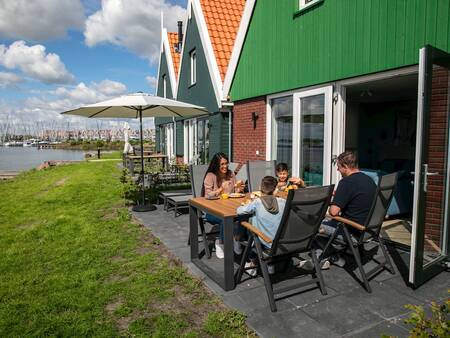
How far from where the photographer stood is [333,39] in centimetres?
583

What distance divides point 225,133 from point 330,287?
6.92 m

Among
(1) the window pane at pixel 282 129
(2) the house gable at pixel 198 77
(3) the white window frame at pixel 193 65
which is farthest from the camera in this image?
(3) the white window frame at pixel 193 65

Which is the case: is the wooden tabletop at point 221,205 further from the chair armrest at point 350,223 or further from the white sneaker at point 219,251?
the chair armrest at point 350,223

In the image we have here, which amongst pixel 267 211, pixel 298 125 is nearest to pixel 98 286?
pixel 267 211

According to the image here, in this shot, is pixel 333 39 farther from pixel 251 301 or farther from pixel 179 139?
pixel 179 139

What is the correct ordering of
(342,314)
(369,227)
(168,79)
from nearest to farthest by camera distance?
(342,314) → (369,227) → (168,79)

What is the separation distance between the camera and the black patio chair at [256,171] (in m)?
6.36

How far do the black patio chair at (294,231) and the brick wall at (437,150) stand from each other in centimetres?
204

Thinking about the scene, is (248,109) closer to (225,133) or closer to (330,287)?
(225,133)

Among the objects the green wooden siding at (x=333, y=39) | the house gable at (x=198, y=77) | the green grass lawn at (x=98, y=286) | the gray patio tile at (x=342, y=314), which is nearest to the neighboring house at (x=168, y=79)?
the house gable at (x=198, y=77)

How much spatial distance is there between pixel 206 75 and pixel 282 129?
479 centimetres

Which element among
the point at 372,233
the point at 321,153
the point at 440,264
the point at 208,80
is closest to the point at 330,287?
the point at 372,233

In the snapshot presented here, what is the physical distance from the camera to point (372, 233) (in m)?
3.87

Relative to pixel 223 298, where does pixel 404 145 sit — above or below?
above
